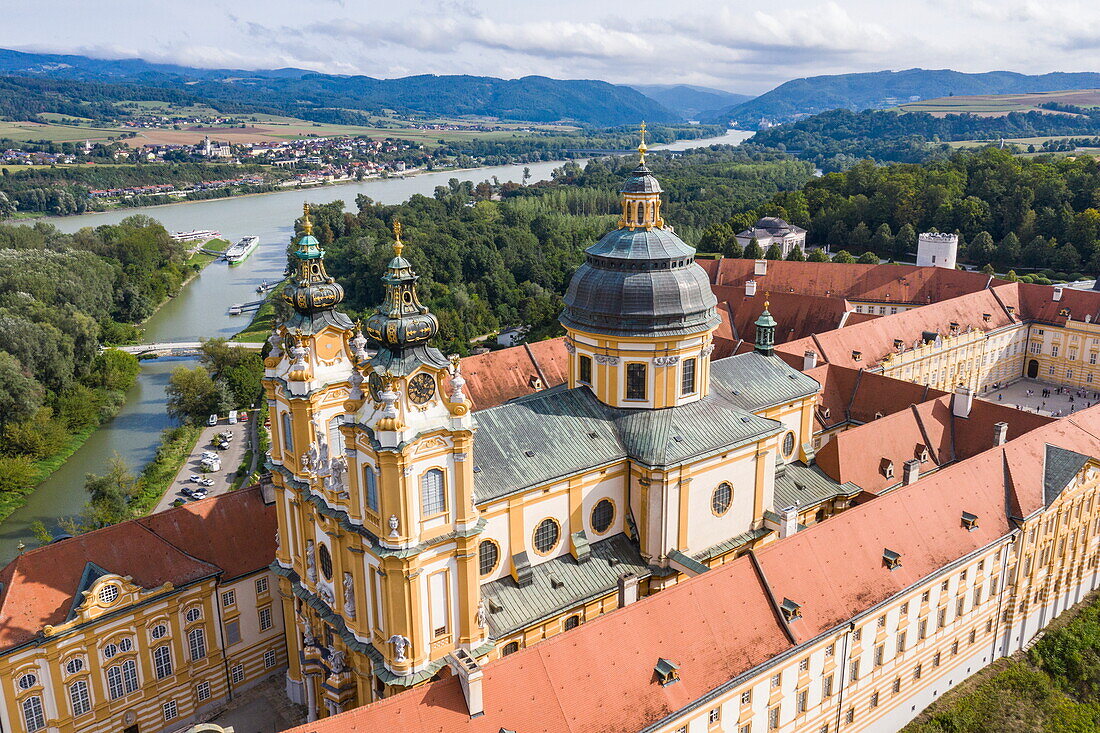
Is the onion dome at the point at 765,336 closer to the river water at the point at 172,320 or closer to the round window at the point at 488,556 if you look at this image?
the round window at the point at 488,556

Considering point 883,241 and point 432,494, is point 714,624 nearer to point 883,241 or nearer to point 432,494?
point 432,494

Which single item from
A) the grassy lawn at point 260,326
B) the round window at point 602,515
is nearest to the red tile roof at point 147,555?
the round window at point 602,515

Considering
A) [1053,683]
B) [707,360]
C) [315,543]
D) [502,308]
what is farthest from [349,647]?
[502,308]

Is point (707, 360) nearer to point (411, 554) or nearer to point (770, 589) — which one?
point (770, 589)

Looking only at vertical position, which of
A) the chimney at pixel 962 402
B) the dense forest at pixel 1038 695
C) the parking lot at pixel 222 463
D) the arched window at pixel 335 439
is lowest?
the parking lot at pixel 222 463

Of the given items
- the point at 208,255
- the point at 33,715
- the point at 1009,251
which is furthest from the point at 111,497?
the point at 208,255

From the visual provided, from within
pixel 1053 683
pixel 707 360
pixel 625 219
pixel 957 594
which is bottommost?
pixel 1053 683
